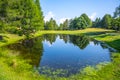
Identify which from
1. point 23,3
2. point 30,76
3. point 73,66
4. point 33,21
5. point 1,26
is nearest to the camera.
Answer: point 30,76

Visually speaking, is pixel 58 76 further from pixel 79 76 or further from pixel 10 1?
pixel 10 1

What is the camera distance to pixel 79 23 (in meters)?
144

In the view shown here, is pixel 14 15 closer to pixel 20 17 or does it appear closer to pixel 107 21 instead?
Result: pixel 20 17

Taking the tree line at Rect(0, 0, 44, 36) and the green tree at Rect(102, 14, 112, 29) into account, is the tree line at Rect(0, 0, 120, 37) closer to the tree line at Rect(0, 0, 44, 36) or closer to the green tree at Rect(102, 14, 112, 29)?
the tree line at Rect(0, 0, 44, 36)

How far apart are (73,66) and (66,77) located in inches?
237

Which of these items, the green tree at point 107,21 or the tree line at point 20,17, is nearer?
the tree line at point 20,17

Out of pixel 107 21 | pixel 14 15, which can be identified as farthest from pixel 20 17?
pixel 107 21

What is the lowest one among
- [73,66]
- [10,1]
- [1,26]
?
[73,66]

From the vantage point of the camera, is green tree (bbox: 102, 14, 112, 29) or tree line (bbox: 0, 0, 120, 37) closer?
tree line (bbox: 0, 0, 120, 37)

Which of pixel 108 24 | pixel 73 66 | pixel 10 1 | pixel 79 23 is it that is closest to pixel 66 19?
pixel 79 23

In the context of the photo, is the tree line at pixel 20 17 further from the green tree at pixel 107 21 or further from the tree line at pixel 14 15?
the green tree at pixel 107 21

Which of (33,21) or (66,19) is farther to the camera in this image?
(66,19)

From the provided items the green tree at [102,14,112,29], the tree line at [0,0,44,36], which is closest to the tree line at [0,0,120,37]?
the tree line at [0,0,44,36]

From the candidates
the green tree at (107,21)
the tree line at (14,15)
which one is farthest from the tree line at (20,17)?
the green tree at (107,21)
